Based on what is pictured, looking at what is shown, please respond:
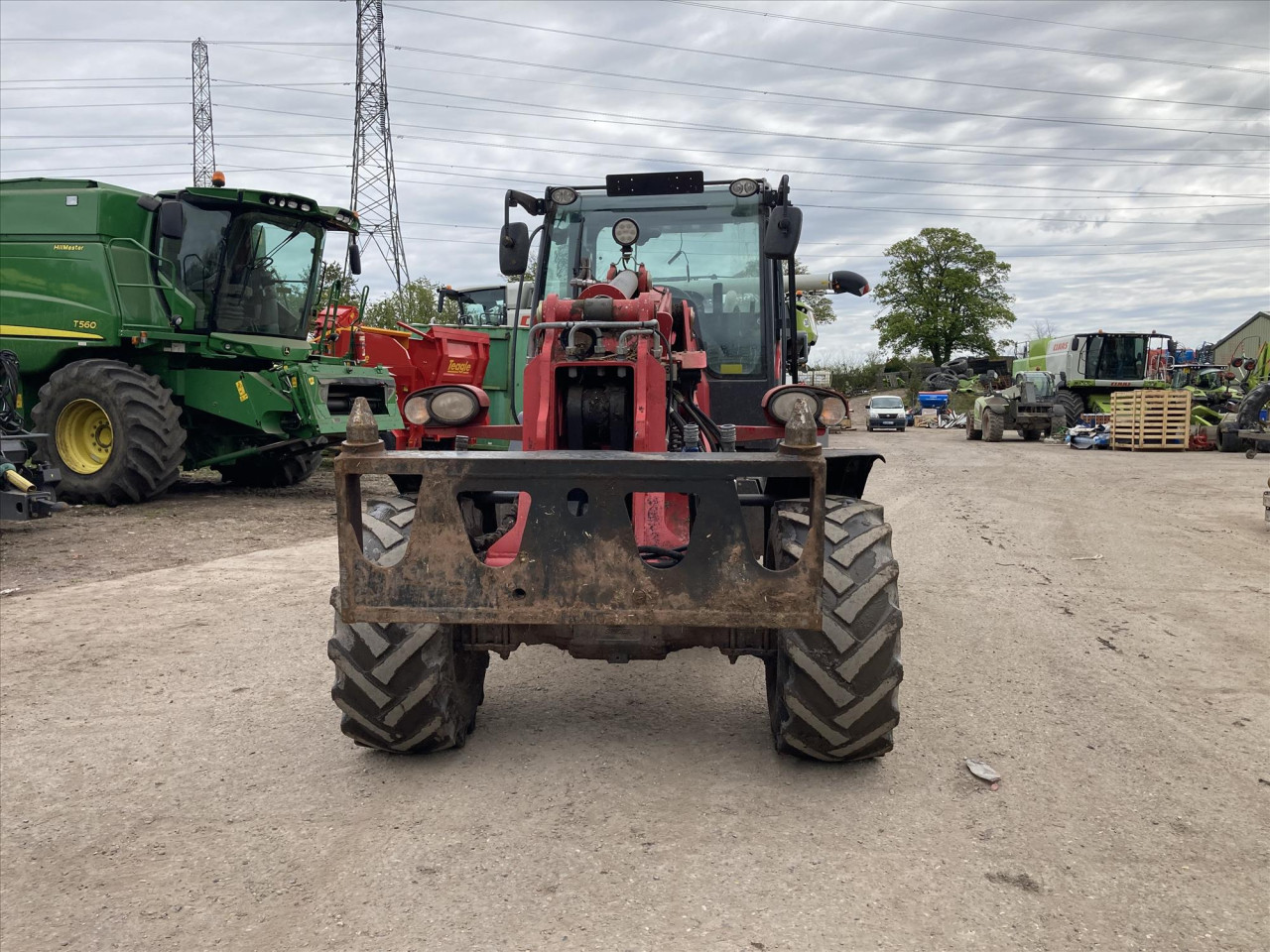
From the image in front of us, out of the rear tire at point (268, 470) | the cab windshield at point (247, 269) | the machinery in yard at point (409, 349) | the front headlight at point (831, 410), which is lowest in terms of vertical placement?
the rear tire at point (268, 470)

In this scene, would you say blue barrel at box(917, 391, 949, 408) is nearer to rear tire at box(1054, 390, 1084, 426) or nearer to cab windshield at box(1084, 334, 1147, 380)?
cab windshield at box(1084, 334, 1147, 380)

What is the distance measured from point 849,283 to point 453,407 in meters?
2.52

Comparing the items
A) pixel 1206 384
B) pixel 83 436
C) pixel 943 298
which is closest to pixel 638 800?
pixel 83 436

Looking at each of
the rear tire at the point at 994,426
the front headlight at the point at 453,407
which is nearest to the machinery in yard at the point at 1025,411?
the rear tire at the point at 994,426

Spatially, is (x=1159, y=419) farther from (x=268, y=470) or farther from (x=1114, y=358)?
(x=268, y=470)

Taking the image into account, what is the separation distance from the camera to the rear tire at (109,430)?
11188mm

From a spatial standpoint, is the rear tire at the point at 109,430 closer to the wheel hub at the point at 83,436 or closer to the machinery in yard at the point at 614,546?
the wheel hub at the point at 83,436

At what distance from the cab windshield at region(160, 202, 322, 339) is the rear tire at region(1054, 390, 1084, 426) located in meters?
22.2

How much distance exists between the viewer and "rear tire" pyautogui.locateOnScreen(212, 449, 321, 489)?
14.0 m

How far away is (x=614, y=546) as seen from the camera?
10.8ft

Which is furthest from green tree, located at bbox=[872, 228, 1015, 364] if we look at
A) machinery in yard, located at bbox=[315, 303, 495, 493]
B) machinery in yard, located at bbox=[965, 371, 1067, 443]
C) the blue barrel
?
machinery in yard, located at bbox=[315, 303, 495, 493]

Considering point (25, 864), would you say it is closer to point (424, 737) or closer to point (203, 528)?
point (424, 737)

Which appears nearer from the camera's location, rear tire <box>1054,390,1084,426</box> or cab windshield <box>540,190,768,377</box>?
cab windshield <box>540,190,768,377</box>

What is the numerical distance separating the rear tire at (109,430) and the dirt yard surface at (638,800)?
15.8 feet
